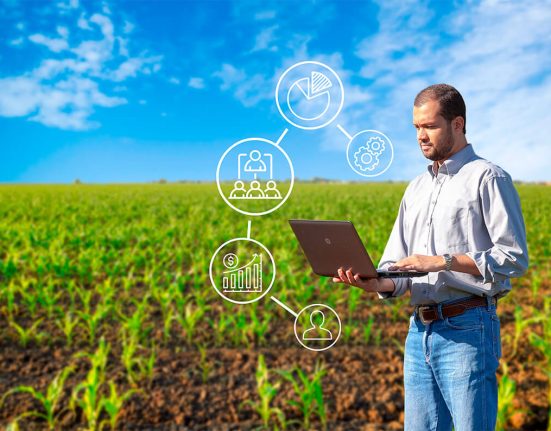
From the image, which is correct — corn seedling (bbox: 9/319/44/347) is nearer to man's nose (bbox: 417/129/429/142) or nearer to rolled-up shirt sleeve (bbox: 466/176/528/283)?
man's nose (bbox: 417/129/429/142)

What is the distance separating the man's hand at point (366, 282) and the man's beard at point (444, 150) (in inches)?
21.1

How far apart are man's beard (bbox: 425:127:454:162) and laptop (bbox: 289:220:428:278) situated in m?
0.48

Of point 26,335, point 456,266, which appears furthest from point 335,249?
point 26,335

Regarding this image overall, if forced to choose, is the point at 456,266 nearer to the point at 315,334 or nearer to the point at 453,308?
the point at 453,308

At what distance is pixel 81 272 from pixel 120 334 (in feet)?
7.67

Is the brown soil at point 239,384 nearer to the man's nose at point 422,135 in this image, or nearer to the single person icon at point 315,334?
the single person icon at point 315,334

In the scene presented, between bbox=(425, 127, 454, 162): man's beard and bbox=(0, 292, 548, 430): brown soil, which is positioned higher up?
bbox=(425, 127, 454, 162): man's beard

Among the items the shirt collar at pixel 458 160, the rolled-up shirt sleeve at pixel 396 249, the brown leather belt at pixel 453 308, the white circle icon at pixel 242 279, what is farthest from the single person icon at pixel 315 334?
the shirt collar at pixel 458 160

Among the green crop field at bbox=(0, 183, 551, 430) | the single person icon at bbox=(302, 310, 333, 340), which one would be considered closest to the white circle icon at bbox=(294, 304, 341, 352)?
the single person icon at bbox=(302, 310, 333, 340)

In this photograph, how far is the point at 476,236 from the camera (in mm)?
2098

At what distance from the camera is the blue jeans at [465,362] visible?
7.09ft

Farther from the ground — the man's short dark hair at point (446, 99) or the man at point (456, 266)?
the man's short dark hair at point (446, 99)

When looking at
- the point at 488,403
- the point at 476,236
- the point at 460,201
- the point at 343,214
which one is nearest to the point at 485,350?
the point at 488,403

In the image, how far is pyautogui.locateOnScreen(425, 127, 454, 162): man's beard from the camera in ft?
7.12
